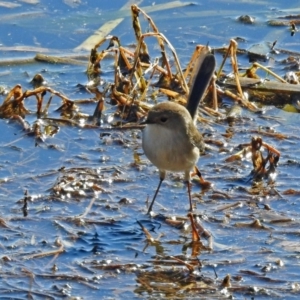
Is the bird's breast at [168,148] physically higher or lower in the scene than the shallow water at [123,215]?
higher

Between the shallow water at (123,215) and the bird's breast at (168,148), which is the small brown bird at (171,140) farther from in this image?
the shallow water at (123,215)

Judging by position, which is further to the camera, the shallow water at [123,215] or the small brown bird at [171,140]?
the small brown bird at [171,140]

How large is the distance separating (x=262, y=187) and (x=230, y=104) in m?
1.85

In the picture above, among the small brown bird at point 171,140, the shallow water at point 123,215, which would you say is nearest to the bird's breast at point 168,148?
the small brown bird at point 171,140

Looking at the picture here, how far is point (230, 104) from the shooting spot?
9.50m

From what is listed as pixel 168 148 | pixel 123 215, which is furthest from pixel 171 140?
pixel 123 215

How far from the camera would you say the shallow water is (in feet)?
20.4

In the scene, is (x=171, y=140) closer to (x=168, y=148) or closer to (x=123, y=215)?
(x=168, y=148)

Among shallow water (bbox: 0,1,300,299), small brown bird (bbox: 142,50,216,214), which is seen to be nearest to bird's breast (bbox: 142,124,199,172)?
small brown bird (bbox: 142,50,216,214)

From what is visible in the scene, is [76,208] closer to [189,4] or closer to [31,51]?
[31,51]

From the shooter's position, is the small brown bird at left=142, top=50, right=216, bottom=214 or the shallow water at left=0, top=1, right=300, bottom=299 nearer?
the shallow water at left=0, top=1, right=300, bottom=299

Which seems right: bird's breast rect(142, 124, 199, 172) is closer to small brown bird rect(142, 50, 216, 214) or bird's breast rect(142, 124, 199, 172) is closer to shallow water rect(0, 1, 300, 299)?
small brown bird rect(142, 50, 216, 214)

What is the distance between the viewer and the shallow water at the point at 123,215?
6.21m

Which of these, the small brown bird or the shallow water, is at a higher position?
the small brown bird
